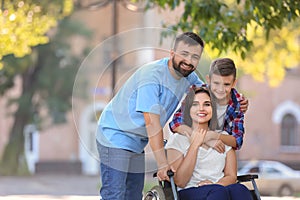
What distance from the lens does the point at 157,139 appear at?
5.74 meters

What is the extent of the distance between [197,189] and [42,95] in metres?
30.9

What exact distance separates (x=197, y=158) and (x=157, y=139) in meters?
0.39

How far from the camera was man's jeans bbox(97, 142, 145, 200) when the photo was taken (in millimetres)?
5902

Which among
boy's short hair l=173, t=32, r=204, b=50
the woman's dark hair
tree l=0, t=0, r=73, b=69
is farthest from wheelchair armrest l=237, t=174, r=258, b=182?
tree l=0, t=0, r=73, b=69

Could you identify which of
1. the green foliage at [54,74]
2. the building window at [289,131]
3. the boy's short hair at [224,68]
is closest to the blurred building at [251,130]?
the building window at [289,131]

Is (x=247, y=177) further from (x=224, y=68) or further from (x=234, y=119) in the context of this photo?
(x=224, y=68)

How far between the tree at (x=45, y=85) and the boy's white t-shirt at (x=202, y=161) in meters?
29.4

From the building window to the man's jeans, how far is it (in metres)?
34.7

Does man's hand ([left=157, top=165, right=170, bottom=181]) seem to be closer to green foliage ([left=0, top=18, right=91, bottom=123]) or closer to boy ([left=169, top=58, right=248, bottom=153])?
boy ([left=169, top=58, right=248, bottom=153])

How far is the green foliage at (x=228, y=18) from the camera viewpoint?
872 centimetres

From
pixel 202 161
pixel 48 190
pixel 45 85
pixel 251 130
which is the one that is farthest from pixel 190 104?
pixel 251 130

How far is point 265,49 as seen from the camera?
25.4 meters

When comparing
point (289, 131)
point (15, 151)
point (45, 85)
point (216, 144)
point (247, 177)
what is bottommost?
point (15, 151)

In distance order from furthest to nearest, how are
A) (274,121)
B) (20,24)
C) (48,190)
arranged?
(274,121) < (48,190) < (20,24)
